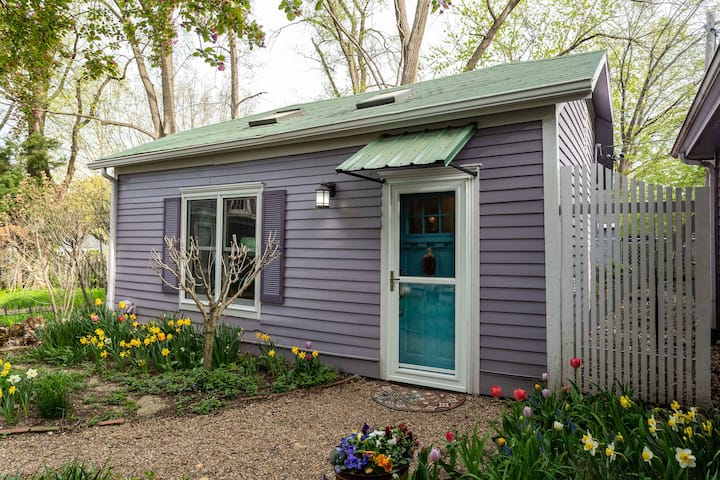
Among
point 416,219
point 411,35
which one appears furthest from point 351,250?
point 411,35

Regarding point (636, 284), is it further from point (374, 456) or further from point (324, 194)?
point (324, 194)

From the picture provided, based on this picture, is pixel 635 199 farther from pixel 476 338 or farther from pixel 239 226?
pixel 239 226

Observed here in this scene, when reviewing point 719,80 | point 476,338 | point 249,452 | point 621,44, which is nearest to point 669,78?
point 621,44

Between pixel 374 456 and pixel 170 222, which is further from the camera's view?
pixel 170 222

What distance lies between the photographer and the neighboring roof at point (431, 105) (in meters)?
3.93

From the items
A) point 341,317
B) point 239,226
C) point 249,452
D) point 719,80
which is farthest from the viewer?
point 239,226

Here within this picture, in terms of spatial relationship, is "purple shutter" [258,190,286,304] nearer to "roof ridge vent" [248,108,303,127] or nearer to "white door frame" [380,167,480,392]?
"white door frame" [380,167,480,392]

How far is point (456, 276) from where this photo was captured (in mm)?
4402

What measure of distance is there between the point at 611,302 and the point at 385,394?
2.13m

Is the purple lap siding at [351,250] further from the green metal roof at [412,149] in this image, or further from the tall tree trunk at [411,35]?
the tall tree trunk at [411,35]

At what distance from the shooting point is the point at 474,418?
12.2 feet

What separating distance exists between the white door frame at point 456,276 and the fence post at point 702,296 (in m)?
1.67

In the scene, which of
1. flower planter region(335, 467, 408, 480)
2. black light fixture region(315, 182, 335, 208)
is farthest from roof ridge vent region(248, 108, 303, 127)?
flower planter region(335, 467, 408, 480)

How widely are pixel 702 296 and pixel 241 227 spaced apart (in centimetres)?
486
